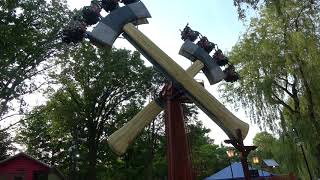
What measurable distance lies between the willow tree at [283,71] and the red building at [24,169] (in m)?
12.9

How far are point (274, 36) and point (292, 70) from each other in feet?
8.07

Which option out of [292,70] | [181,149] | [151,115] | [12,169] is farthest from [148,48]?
[12,169]

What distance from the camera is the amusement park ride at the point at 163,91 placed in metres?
10.5

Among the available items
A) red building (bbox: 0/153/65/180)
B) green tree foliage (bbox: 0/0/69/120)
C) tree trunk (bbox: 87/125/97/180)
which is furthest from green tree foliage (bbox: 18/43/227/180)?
green tree foliage (bbox: 0/0/69/120)

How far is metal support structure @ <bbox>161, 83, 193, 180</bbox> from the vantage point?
10289mm

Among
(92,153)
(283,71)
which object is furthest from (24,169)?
(283,71)

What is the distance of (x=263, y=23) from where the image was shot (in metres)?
22.0

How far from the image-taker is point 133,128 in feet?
35.5

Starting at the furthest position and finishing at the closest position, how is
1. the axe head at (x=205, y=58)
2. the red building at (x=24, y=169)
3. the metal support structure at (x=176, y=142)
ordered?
the red building at (x=24, y=169)
the axe head at (x=205, y=58)
the metal support structure at (x=176, y=142)

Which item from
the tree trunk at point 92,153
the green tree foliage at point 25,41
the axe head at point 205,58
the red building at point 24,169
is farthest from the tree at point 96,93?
the axe head at point 205,58

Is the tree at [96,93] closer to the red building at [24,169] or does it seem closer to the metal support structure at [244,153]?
the red building at [24,169]

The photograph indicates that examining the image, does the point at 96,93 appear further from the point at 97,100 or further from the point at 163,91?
the point at 163,91

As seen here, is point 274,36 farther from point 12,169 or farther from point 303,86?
point 12,169

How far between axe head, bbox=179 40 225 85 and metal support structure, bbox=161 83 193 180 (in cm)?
148
